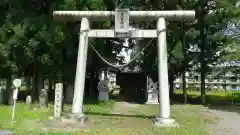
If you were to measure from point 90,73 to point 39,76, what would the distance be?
30.3 feet

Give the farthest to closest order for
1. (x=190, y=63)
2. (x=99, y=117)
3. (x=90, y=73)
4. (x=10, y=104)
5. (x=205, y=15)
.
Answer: (x=90, y=73) < (x=190, y=63) < (x=205, y=15) < (x=10, y=104) < (x=99, y=117)

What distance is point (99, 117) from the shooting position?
602 inches

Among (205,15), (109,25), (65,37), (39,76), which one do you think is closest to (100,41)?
(109,25)

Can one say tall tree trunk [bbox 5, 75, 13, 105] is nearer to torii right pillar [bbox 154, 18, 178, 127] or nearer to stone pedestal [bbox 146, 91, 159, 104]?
stone pedestal [bbox 146, 91, 159, 104]

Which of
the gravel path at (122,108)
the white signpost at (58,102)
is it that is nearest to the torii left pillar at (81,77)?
the white signpost at (58,102)

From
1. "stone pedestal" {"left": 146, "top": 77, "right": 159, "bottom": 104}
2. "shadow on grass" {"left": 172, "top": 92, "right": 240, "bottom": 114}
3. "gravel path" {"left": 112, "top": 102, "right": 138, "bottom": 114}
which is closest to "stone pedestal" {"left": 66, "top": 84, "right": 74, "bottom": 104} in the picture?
"gravel path" {"left": 112, "top": 102, "right": 138, "bottom": 114}

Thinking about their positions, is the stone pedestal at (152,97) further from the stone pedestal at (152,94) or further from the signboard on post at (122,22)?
the signboard on post at (122,22)

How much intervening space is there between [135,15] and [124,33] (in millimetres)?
1028

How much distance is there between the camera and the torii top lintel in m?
14.0

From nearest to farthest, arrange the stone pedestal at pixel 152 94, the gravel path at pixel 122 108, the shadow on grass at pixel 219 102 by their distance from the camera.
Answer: the gravel path at pixel 122 108
the shadow on grass at pixel 219 102
the stone pedestal at pixel 152 94

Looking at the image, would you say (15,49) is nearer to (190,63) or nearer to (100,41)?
(100,41)

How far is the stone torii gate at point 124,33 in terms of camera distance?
44.3 ft

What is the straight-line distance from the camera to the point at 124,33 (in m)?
14.0

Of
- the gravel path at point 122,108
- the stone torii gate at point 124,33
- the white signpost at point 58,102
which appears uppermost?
the stone torii gate at point 124,33
